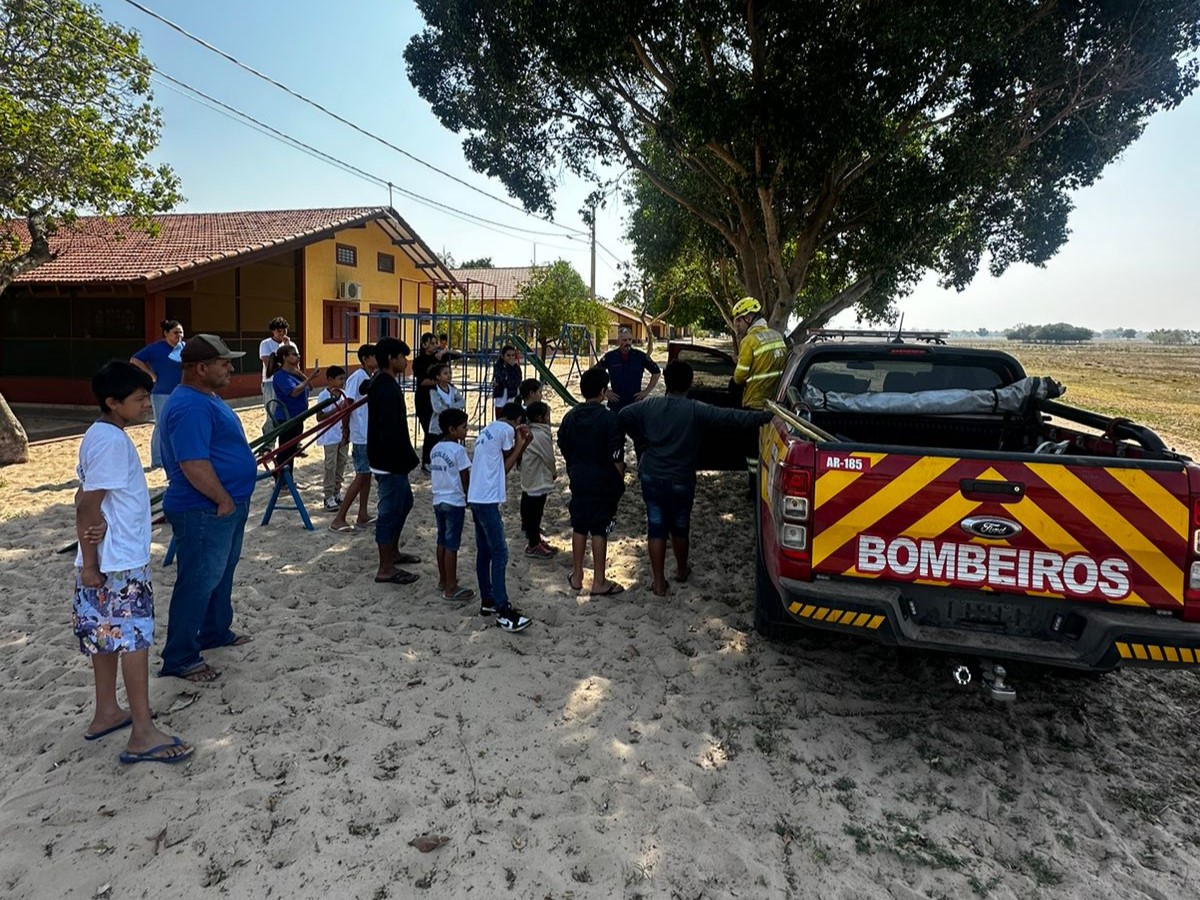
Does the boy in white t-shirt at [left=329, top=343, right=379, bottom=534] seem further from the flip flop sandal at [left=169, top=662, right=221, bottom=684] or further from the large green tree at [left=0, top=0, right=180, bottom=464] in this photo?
the large green tree at [left=0, top=0, right=180, bottom=464]

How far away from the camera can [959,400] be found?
439cm

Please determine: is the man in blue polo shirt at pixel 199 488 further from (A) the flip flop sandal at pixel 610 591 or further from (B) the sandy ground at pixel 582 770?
(A) the flip flop sandal at pixel 610 591

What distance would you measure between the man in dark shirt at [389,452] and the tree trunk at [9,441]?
6.67 meters

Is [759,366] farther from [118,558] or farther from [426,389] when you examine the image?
[118,558]

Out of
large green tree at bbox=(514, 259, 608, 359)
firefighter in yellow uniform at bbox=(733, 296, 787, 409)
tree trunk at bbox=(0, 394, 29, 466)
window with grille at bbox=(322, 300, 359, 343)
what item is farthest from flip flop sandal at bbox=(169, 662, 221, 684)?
large green tree at bbox=(514, 259, 608, 359)

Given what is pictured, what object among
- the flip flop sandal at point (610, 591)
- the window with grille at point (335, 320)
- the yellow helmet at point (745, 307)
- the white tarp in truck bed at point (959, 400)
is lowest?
the flip flop sandal at point (610, 591)

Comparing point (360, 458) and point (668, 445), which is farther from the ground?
point (668, 445)

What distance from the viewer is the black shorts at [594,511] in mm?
4805

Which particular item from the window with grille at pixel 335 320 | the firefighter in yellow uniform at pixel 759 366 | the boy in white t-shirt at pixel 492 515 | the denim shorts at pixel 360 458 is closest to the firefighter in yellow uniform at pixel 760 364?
the firefighter in yellow uniform at pixel 759 366

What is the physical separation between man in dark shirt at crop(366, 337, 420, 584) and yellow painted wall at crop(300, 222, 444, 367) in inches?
493

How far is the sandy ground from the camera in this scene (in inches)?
95.0

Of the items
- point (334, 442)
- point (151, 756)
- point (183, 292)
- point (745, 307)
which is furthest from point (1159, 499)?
point (183, 292)

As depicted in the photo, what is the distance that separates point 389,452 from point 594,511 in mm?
1448

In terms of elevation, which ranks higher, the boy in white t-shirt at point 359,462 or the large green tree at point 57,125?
the large green tree at point 57,125
